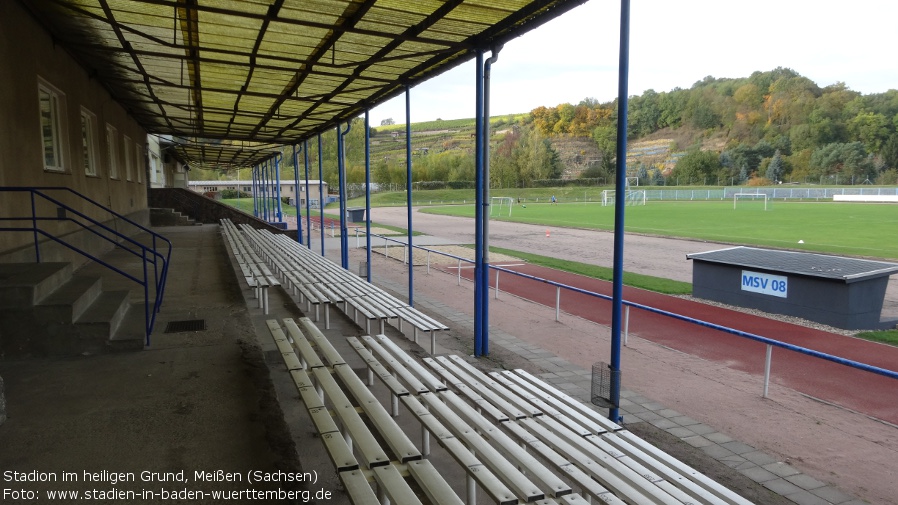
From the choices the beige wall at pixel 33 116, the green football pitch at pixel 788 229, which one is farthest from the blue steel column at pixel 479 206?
the green football pitch at pixel 788 229

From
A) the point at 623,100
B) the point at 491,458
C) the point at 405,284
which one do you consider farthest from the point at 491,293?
the point at 491,458

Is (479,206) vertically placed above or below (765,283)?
above

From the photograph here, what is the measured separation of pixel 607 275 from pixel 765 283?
4.87 metres

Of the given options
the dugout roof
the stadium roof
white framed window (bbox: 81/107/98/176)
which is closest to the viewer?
the stadium roof

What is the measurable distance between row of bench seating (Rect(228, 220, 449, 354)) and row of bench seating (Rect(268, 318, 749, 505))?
94.4 inches

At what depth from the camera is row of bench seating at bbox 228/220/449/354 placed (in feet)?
24.8

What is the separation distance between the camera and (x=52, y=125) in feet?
28.5

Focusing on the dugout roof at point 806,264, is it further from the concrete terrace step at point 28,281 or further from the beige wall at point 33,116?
the beige wall at point 33,116

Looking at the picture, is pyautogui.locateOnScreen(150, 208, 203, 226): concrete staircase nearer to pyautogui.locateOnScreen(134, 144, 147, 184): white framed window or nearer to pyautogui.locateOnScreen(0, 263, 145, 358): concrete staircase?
pyautogui.locateOnScreen(134, 144, 147, 184): white framed window

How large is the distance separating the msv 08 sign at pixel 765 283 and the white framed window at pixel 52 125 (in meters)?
13.2

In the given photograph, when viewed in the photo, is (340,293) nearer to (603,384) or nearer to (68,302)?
(68,302)

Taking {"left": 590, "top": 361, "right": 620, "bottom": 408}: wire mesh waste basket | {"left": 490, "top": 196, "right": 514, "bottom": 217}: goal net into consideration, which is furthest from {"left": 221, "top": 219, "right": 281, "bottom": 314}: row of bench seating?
{"left": 490, "top": 196, "right": 514, "bottom": 217}: goal net

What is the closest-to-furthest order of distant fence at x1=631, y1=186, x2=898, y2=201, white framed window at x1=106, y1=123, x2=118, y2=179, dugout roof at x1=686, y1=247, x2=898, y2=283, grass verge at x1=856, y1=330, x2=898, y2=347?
grass verge at x1=856, y1=330, x2=898, y2=347
dugout roof at x1=686, y1=247, x2=898, y2=283
white framed window at x1=106, y1=123, x2=118, y2=179
distant fence at x1=631, y1=186, x2=898, y2=201

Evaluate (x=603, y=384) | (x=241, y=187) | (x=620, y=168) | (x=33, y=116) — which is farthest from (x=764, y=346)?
(x=241, y=187)
